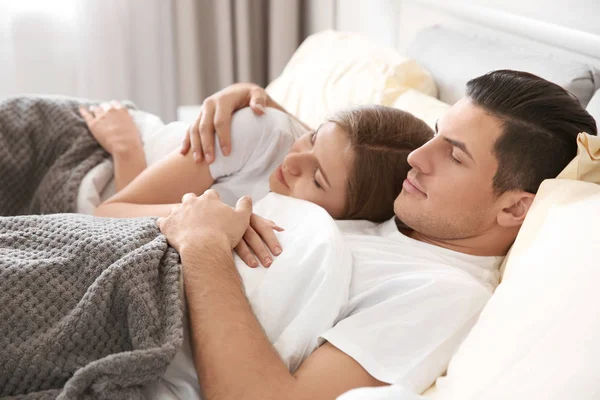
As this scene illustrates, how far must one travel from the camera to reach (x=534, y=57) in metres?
1.56

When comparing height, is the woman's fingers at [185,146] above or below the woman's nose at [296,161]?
below

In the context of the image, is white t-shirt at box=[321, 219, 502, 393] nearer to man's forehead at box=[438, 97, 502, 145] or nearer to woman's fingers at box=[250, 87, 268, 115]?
man's forehead at box=[438, 97, 502, 145]

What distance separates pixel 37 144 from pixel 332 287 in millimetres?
987

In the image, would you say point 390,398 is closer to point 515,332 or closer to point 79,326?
point 515,332

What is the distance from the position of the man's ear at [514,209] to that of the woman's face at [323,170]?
34cm

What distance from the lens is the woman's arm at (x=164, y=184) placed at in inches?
60.2

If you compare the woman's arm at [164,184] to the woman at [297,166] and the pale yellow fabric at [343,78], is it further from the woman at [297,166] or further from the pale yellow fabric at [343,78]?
the pale yellow fabric at [343,78]

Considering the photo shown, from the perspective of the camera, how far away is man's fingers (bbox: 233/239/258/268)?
46.3 inches

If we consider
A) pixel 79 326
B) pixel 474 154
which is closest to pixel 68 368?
pixel 79 326

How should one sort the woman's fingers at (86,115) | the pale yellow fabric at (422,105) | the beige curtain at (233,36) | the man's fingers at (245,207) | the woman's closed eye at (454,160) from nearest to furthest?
the woman's closed eye at (454,160)
the man's fingers at (245,207)
the pale yellow fabric at (422,105)
the woman's fingers at (86,115)
the beige curtain at (233,36)

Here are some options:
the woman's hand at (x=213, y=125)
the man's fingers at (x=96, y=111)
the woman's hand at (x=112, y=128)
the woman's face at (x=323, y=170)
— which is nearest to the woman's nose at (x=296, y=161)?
the woman's face at (x=323, y=170)

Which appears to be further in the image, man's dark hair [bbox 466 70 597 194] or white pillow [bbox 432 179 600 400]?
man's dark hair [bbox 466 70 597 194]

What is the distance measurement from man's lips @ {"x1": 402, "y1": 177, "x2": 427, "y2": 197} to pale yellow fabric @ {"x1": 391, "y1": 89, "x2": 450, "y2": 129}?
0.39 m

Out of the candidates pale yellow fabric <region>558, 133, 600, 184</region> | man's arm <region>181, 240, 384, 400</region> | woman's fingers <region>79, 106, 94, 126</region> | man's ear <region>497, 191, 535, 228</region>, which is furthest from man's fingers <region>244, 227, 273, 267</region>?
woman's fingers <region>79, 106, 94, 126</region>
